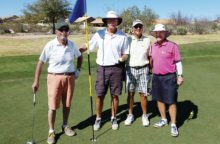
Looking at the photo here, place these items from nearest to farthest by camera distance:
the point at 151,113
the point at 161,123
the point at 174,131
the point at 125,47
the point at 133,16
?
the point at 174,131 < the point at 125,47 < the point at 161,123 < the point at 151,113 < the point at 133,16

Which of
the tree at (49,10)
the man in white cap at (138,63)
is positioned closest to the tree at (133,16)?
the tree at (49,10)

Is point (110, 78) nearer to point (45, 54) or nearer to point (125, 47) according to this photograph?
point (125, 47)

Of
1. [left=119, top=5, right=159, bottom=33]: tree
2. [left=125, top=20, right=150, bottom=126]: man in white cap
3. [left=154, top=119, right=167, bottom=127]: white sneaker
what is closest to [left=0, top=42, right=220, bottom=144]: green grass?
[left=154, top=119, right=167, bottom=127]: white sneaker

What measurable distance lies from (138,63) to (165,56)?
0.47m

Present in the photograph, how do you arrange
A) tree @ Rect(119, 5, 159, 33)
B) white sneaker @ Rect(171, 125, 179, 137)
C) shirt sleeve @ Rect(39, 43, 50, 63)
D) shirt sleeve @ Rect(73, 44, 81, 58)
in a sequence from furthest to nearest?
1. tree @ Rect(119, 5, 159, 33)
2. shirt sleeve @ Rect(73, 44, 81, 58)
3. white sneaker @ Rect(171, 125, 179, 137)
4. shirt sleeve @ Rect(39, 43, 50, 63)

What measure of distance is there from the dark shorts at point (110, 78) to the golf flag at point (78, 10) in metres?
0.91

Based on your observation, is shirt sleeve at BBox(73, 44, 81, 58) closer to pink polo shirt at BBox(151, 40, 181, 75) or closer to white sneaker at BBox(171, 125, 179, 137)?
pink polo shirt at BBox(151, 40, 181, 75)

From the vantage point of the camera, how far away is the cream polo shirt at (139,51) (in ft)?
12.8

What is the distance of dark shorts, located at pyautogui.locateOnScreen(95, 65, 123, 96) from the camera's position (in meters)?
3.87

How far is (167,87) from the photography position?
384 cm

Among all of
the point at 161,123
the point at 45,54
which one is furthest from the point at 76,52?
the point at 161,123

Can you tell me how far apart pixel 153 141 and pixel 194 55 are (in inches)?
323

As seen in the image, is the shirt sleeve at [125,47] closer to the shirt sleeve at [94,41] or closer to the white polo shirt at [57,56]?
the shirt sleeve at [94,41]

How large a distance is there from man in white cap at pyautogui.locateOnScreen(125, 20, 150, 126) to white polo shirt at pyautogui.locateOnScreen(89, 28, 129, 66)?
0.16m
